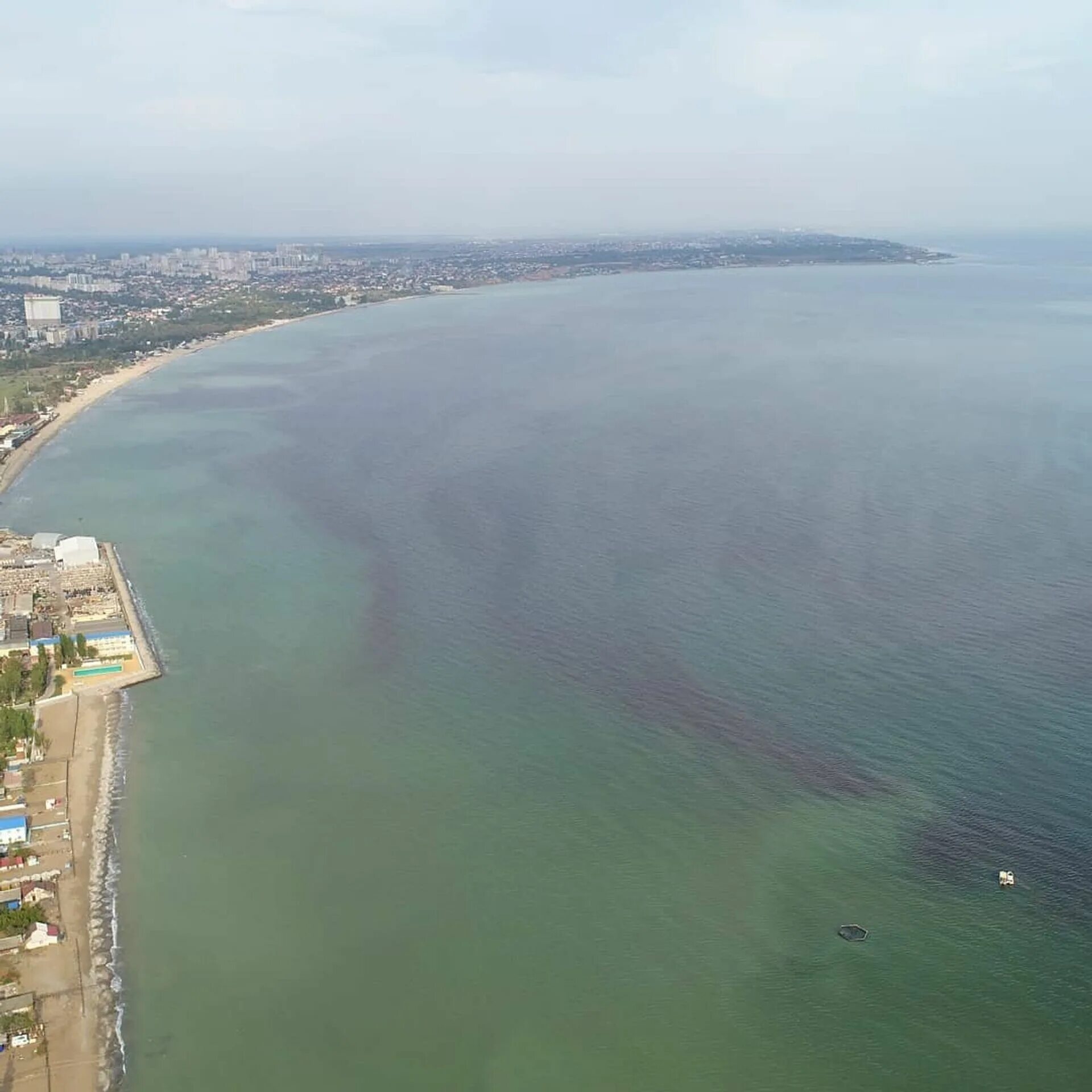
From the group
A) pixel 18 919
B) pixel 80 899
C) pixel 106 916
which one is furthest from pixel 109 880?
pixel 18 919

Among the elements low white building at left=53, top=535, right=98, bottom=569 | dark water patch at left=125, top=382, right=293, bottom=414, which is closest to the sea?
low white building at left=53, top=535, right=98, bottom=569

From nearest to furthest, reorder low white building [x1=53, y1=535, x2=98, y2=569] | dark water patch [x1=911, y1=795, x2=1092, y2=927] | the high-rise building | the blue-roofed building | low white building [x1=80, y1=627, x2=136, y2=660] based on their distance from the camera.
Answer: dark water patch [x1=911, y1=795, x2=1092, y2=927], the blue-roofed building, low white building [x1=80, y1=627, x2=136, y2=660], low white building [x1=53, y1=535, x2=98, y2=569], the high-rise building

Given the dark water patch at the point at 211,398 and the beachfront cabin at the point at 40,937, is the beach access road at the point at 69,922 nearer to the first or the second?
the beachfront cabin at the point at 40,937

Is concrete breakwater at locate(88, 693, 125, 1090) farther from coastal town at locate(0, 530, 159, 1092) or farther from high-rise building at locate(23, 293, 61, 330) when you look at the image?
high-rise building at locate(23, 293, 61, 330)

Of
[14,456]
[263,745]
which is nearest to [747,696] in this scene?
[263,745]

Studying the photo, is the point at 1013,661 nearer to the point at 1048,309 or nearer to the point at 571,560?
the point at 571,560

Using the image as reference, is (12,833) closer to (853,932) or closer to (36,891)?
(36,891)
